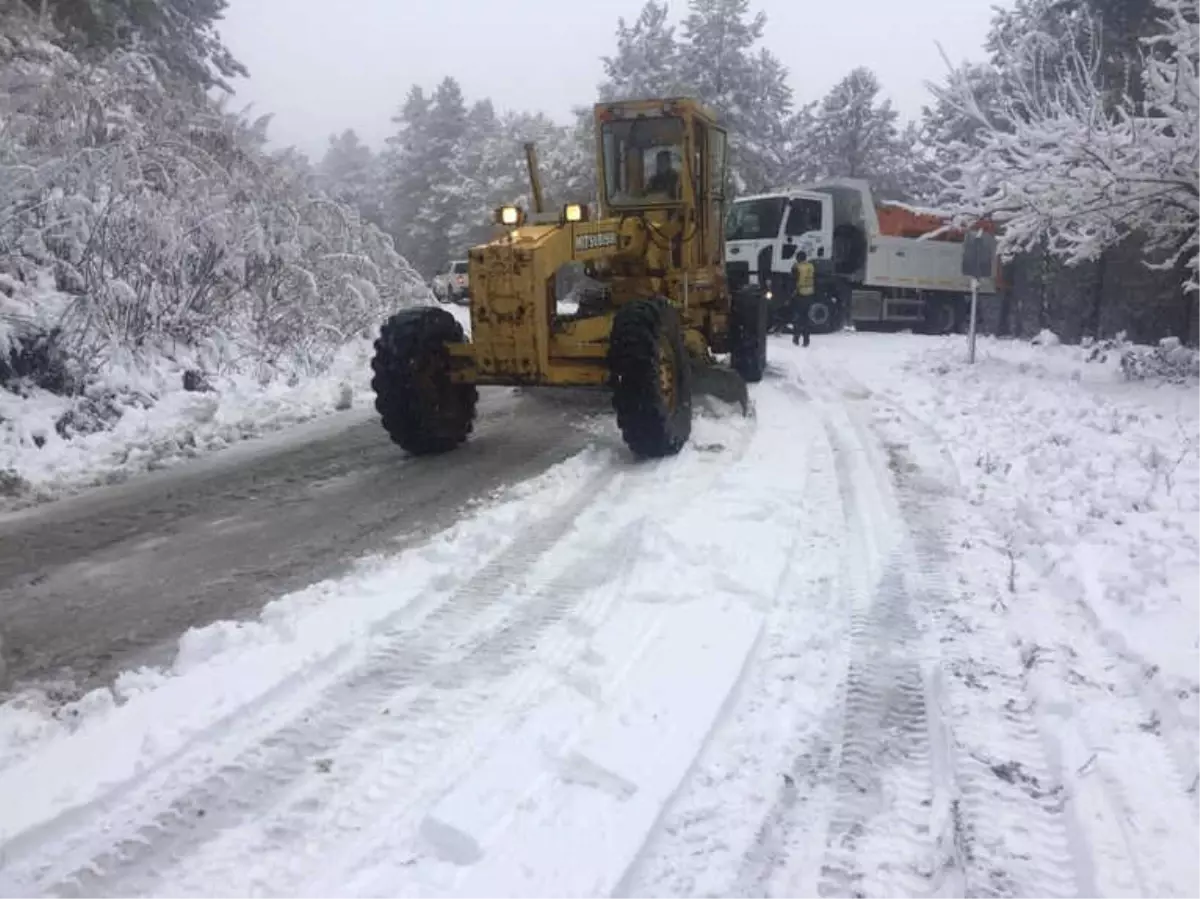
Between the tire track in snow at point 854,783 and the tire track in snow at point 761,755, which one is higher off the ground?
the tire track in snow at point 761,755

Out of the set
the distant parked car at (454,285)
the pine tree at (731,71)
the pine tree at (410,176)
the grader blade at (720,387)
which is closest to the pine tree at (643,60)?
the pine tree at (731,71)

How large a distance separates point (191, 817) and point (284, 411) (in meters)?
7.29

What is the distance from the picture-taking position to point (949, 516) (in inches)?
244

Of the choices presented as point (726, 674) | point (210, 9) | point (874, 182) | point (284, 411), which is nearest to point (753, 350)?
point (284, 411)

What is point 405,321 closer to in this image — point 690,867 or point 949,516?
point 949,516

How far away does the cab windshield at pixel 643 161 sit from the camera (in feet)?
31.8

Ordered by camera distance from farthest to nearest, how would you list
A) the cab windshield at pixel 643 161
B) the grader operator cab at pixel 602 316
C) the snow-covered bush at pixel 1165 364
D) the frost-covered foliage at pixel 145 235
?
1. the snow-covered bush at pixel 1165 364
2. the cab windshield at pixel 643 161
3. the frost-covered foliage at pixel 145 235
4. the grader operator cab at pixel 602 316

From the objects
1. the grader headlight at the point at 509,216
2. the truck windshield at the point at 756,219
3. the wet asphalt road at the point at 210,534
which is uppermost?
the truck windshield at the point at 756,219

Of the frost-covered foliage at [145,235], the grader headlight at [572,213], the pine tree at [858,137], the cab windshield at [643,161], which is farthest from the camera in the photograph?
the pine tree at [858,137]

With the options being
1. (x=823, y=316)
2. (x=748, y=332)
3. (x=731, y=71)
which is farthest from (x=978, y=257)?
(x=731, y=71)

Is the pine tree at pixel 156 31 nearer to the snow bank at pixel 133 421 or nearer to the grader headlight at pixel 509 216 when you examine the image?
Result: the snow bank at pixel 133 421

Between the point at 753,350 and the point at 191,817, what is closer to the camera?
the point at 191,817

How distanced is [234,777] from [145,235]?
29.4 feet

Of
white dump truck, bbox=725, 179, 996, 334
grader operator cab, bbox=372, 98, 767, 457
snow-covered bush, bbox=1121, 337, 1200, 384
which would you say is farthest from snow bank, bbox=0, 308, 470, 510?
white dump truck, bbox=725, 179, 996, 334
